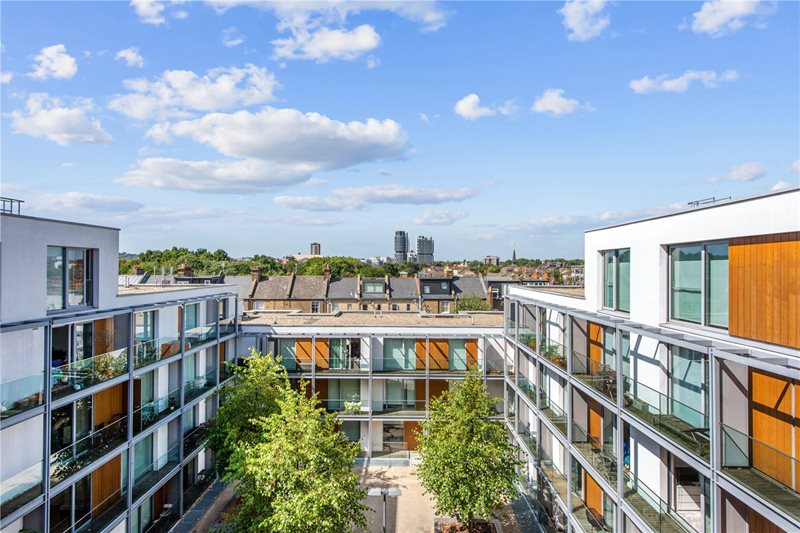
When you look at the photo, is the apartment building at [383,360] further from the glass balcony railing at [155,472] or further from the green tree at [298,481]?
the green tree at [298,481]

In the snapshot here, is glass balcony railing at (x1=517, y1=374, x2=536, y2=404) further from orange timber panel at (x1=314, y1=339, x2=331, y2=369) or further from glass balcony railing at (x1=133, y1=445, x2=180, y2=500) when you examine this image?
glass balcony railing at (x1=133, y1=445, x2=180, y2=500)

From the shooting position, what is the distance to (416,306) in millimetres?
53344

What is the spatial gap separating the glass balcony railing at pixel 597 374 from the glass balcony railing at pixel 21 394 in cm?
1450

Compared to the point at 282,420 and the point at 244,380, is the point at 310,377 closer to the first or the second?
the point at 244,380

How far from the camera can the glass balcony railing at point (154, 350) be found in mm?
15969

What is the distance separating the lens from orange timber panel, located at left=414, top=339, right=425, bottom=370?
24.9 metres

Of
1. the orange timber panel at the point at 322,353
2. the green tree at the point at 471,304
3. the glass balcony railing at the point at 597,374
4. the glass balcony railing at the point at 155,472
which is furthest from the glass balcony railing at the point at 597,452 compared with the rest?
the green tree at the point at 471,304

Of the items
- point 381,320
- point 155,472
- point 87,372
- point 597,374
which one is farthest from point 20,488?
point 381,320

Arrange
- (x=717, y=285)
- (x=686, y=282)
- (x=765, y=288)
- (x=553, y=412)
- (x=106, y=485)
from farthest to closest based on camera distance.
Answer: (x=553, y=412) → (x=106, y=485) → (x=686, y=282) → (x=717, y=285) → (x=765, y=288)

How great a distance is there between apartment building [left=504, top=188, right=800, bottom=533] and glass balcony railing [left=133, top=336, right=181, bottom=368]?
14.2 metres

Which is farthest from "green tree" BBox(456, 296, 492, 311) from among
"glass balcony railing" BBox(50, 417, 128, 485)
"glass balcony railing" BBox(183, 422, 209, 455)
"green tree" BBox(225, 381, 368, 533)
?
"glass balcony railing" BBox(50, 417, 128, 485)

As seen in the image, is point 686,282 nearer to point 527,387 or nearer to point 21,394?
point 527,387

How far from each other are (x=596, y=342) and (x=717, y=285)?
5849 millimetres

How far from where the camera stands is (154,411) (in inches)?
669
